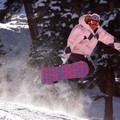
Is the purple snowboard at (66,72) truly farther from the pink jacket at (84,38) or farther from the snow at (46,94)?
the snow at (46,94)

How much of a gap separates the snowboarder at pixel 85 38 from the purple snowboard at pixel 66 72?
15 centimetres

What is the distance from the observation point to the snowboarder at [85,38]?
32.2 ft

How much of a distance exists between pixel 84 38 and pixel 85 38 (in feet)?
0.12

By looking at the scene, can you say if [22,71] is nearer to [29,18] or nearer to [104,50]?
[29,18]

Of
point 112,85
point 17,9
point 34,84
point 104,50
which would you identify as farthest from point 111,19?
point 17,9

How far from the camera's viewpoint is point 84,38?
396 inches

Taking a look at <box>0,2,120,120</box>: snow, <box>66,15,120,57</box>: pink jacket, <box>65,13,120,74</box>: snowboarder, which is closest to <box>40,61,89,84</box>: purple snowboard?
<box>65,13,120,74</box>: snowboarder

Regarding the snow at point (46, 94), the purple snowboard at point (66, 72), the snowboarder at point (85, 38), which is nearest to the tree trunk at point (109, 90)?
the snow at point (46, 94)

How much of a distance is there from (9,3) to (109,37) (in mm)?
16171

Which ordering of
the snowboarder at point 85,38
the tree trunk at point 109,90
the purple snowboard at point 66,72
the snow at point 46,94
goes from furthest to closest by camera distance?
the snow at point 46,94 → the tree trunk at point 109,90 → the purple snowboard at point 66,72 → the snowboarder at point 85,38

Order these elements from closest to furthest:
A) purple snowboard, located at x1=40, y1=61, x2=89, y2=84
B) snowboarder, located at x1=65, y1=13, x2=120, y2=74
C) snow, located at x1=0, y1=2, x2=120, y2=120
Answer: snowboarder, located at x1=65, y1=13, x2=120, y2=74 < purple snowboard, located at x1=40, y1=61, x2=89, y2=84 < snow, located at x1=0, y1=2, x2=120, y2=120

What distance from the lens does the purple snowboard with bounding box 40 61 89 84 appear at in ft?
34.3

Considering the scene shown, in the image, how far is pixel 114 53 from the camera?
1952 centimetres

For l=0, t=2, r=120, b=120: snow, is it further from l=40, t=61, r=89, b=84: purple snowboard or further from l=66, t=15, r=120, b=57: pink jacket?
l=66, t=15, r=120, b=57: pink jacket
